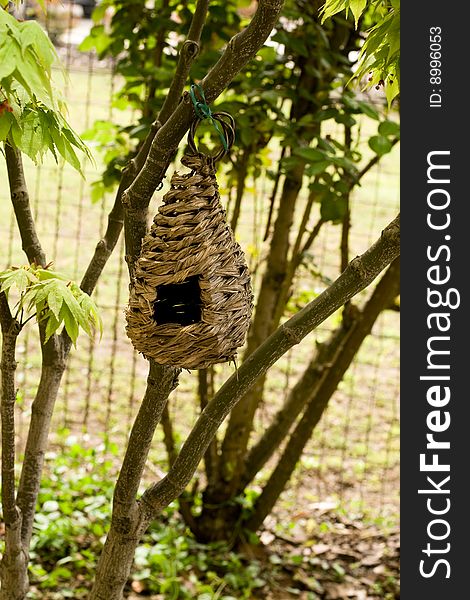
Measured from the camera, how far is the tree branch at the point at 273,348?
A: 1.43m

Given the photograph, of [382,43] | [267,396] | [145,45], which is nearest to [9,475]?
[382,43]

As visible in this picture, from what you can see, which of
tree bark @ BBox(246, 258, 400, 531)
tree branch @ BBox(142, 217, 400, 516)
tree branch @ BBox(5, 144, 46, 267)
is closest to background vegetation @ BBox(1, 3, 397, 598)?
tree bark @ BBox(246, 258, 400, 531)

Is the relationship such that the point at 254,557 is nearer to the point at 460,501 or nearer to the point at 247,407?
the point at 247,407

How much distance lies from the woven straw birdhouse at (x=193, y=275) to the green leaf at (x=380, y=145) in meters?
0.96

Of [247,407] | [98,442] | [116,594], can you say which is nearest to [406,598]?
[116,594]

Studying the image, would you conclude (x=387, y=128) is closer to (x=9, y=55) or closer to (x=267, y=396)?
(x=9, y=55)

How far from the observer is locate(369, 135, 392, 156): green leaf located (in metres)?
2.34

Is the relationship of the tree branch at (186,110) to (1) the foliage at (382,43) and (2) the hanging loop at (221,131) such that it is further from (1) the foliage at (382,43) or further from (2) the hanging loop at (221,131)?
(1) the foliage at (382,43)

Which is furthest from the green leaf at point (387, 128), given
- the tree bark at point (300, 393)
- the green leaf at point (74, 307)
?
the green leaf at point (74, 307)

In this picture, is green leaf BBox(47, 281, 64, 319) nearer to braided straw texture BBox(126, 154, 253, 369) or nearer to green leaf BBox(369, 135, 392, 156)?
braided straw texture BBox(126, 154, 253, 369)

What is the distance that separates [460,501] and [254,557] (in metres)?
1.79

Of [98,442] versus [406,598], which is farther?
[98,442]

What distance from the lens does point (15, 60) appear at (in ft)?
3.74

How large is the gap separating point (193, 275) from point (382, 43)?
53 centimetres
